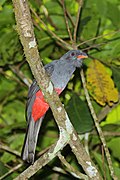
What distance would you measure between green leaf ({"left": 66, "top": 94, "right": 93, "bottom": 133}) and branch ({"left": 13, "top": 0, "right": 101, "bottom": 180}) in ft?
2.34

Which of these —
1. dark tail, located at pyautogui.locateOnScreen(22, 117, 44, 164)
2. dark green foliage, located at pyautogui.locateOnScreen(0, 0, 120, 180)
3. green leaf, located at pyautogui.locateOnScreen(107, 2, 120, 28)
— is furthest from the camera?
green leaf, located at pyautogui.locateOnScreen(107, 2, 120, 28)

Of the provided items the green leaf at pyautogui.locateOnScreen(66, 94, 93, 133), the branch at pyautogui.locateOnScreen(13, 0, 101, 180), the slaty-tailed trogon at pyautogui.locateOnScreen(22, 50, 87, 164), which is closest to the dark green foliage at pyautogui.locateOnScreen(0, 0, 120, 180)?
the green leaf at pyautogui.locateOnScreen(66, 94, 93, 133)

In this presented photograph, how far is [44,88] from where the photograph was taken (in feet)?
7.75

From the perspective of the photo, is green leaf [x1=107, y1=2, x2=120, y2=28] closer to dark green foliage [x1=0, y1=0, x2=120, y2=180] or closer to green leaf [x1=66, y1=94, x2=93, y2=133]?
dark green foliage [x1=0, y1=0, x2=120, y2=180]

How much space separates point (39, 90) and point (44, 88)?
0.93 meters

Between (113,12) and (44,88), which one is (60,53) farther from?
(44,88)

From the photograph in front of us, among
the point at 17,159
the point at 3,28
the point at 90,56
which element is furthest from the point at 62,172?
the point at 3,28

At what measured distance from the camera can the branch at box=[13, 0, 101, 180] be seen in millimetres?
2148

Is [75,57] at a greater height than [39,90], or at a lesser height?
greater

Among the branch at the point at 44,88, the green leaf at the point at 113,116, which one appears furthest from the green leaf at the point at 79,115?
the green leaf at the point at 113,116

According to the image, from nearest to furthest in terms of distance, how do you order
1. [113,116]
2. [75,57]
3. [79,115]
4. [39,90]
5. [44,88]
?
[44,88]
[75,57]
[39,90]
[79,115]
[113,116]

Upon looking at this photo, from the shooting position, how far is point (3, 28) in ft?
13.0

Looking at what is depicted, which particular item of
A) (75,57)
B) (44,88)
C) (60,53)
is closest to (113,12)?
(60,53)

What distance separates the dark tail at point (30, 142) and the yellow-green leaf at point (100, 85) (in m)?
0.54
